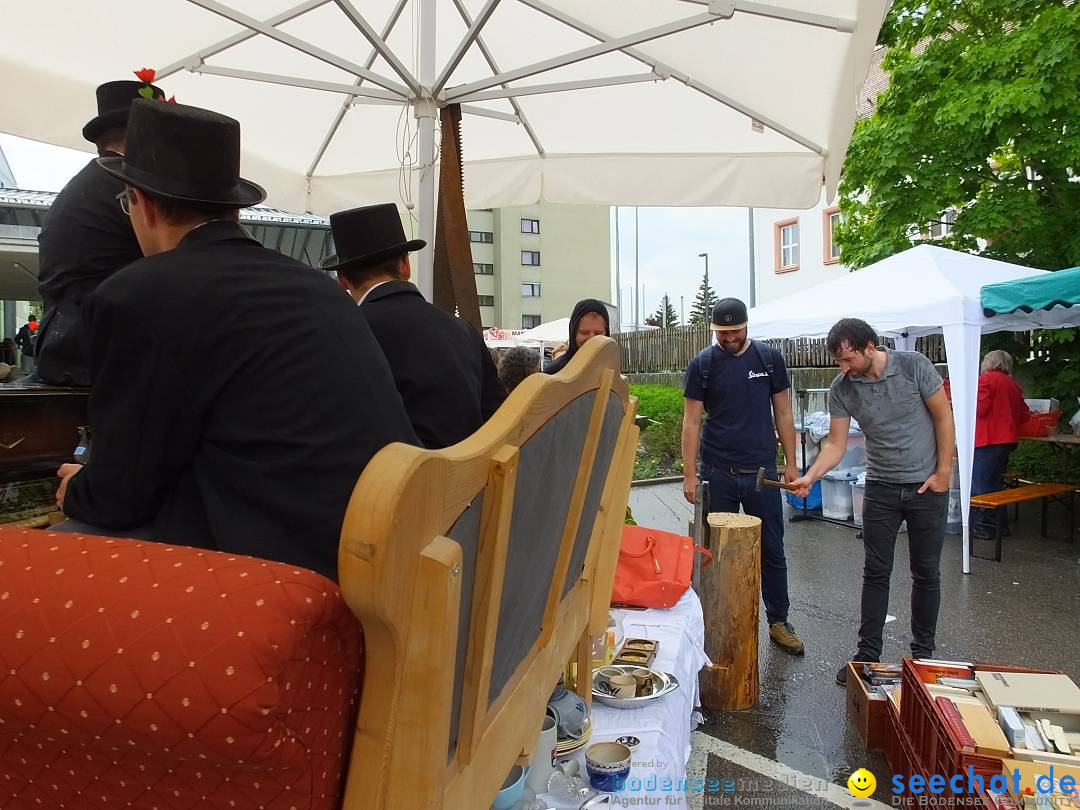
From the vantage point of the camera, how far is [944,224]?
11.6 metres

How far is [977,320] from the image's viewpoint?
21.7 ft

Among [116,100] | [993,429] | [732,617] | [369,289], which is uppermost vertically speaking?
[116,100]

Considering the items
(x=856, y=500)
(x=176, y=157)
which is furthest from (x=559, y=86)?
(x=856, y=500)

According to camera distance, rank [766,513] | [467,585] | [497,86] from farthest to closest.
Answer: [766,513]
[497,86]
[467,585]

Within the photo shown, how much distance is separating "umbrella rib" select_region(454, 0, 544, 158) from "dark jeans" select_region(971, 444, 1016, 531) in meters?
6.13

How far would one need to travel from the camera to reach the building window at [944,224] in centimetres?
1138

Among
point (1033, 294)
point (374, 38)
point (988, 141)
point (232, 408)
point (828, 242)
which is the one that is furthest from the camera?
point (828, 242)

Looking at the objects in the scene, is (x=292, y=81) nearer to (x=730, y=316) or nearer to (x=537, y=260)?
(x=730, y=316)

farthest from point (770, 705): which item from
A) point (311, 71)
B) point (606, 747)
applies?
point (311, 71)

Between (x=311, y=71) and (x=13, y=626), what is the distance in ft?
14.6

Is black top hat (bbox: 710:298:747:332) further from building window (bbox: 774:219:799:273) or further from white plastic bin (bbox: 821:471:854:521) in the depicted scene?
building window (bbox: 774:219:799:273)

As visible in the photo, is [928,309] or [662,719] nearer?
[662,719]

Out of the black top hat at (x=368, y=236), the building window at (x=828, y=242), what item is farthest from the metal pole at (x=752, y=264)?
the black top hat at (x=368, y=236)

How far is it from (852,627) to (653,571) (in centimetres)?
225
